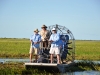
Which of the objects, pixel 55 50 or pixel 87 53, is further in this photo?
pixel 87 53

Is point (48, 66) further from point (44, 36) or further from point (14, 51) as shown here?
point (14, 51)

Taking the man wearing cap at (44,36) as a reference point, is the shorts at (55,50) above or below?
below

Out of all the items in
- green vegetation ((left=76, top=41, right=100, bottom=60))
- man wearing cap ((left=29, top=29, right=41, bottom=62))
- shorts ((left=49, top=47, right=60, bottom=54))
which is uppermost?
man wearing cap ((left=29, top=29, right=41, bottom=62))

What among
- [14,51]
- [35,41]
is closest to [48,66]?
[35,41]

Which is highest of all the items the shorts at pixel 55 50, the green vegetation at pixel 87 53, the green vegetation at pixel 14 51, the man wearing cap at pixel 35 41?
the man wearing cap at pixel 35 41

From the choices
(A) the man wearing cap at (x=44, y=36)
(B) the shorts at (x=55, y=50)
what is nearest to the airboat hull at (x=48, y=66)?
(B) the shorts at (x=55, y=50)

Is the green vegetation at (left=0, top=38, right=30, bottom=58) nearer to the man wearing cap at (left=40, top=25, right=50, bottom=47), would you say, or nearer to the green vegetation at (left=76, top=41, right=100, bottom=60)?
the green vegetation at (left=76, top=41, right=100, bottom=60)

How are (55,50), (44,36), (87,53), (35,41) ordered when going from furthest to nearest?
(87,53) → (44,36) → (35,41) → (55,50)

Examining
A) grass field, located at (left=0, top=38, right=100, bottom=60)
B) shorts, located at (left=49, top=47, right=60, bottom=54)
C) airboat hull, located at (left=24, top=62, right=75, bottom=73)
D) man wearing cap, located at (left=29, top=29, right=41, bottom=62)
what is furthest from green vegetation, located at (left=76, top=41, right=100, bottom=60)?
shorts, located at (left=49, top=47, right=60, bottom=54)

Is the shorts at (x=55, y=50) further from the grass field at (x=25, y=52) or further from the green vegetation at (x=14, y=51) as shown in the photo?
the green vegetation at (x=14, y=51)

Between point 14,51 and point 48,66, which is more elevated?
point 48,66

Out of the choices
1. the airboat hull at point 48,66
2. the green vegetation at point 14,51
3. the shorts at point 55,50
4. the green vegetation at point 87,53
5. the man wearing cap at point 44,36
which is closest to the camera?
the airboat hull at point 48,66

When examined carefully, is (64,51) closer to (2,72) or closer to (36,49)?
(36,49)

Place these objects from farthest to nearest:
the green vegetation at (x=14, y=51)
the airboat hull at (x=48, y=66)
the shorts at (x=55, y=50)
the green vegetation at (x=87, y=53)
Result: the green vegetation at (x=14, y=51) → the green vegetation at (x=87, y=53) → the shorts at (x=55, y=50) → the airboat hull at (x=48, y=66)
